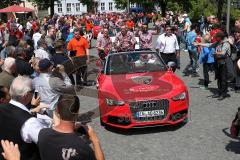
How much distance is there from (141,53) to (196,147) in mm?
3198

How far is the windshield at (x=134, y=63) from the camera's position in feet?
29.5

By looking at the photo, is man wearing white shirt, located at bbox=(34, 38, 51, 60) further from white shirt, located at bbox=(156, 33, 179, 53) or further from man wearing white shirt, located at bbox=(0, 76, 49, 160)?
man wearing white shirt, located at bbox=(0, 76, 49, 160)

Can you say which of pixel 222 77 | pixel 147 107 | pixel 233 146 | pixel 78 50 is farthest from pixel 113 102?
pixel 78 50

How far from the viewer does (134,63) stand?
9.17 meters

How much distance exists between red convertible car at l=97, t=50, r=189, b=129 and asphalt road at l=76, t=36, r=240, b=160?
240 millimetres

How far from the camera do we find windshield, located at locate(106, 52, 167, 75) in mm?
8977

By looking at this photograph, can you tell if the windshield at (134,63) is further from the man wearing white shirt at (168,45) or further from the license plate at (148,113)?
the man wearing white shirt at (168,45)

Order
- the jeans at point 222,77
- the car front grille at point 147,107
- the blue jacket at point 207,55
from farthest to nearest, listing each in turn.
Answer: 1. the blue jacket at point 207,55
2. the jeans at point 222,77
3. the car front grille at point 147,107

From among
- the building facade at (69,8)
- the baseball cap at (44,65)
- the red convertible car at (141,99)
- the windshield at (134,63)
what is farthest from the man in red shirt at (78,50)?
the building facade at (69,8)

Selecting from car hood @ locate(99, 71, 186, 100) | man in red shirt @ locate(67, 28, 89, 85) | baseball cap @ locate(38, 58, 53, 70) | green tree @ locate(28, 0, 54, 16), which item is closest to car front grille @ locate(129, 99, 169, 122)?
car hood @ locate(99, 71, 186, 100)

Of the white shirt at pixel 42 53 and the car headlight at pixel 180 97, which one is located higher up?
the white shirt at pixel 42 53

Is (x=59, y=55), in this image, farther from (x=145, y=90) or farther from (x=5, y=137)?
(x=5, y=137)

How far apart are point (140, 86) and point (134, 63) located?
1201 millimetres

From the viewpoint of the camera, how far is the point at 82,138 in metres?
3.01
